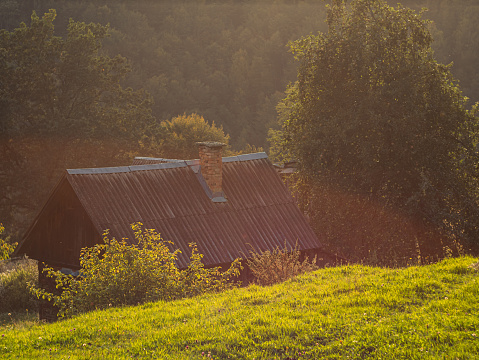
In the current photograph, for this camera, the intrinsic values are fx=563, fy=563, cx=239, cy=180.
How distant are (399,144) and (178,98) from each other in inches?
2847

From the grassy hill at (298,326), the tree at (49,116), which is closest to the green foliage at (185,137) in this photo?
the tree at (49,116)

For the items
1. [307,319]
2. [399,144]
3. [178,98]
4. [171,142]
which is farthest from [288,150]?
[178,98]

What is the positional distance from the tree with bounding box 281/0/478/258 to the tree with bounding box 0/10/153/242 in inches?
792

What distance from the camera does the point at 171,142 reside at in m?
60.5

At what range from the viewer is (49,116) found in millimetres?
40281

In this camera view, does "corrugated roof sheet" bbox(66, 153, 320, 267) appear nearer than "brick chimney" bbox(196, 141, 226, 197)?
Yes

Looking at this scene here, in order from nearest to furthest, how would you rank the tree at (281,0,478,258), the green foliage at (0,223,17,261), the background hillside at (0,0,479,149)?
1. the tree at (281,0,478,258)
2. the green foliage at (0,223,17,261)
3. the background hillside at (0,0,479,149)

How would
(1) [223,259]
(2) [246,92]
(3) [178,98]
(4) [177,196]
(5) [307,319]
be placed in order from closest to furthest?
(5) [307,319]
(1) [223,259]
(4) [177,196]
(3) [178,98]
(2) [246,92]

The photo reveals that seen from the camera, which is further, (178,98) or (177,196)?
(178,98)

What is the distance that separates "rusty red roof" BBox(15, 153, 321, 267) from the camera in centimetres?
2038

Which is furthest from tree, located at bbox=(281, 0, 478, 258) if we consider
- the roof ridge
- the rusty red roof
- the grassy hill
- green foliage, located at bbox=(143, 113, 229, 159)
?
green foliage, located at bbox=(143, 113, 229, 159)

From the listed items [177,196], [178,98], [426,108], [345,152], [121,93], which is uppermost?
[178,98]

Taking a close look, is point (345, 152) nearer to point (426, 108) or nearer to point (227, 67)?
point (426, 108)

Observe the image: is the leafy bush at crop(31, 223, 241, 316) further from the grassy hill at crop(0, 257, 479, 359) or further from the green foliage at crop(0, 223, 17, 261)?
the green foliage at crop(0, 223, 17, 261)
